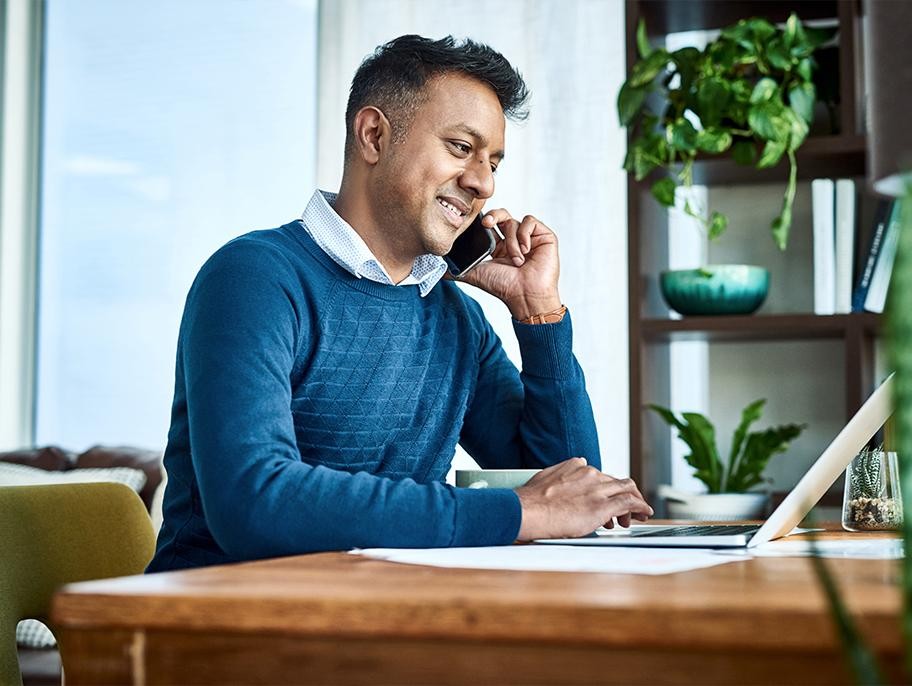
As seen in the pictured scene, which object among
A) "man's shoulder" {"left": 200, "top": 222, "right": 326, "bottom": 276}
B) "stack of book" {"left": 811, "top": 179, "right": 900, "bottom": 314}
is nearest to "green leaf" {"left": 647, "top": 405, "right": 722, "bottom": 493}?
"stack of book" {"left": 811, "top": 179, "right": 900, "bottom": 314}

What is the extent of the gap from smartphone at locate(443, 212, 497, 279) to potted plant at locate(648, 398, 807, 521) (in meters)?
0.78

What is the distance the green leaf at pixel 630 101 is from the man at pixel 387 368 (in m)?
0.63

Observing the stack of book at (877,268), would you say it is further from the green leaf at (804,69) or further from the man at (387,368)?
the man at (387,368)

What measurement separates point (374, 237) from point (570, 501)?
63 centimetres

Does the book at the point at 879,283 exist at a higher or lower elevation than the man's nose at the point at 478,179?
lower

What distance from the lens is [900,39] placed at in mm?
686

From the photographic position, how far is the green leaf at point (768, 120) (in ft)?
7.61

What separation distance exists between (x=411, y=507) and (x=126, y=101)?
9.93ft

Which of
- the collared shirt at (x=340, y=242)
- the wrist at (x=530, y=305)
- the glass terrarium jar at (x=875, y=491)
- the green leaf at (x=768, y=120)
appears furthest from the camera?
the green leaf at (x=768, y=120)

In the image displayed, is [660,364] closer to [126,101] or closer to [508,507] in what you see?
[508,507]

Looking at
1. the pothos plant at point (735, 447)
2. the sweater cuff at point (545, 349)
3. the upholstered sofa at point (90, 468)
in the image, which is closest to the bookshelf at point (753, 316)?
the pothos plant at point (735, 447)

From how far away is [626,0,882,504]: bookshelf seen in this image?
2404 millimetres

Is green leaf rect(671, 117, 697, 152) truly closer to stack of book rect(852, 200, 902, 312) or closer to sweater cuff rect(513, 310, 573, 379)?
stack of book rect(852, 200, 902, 312)

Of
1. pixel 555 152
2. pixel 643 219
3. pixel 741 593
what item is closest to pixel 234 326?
pixel 741 593
